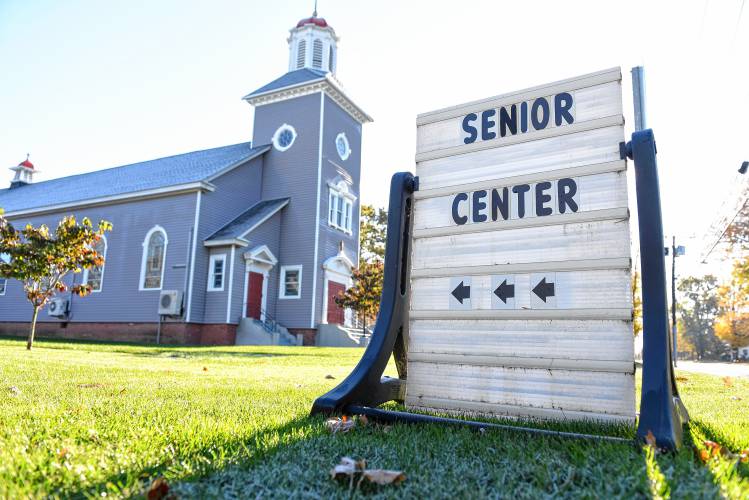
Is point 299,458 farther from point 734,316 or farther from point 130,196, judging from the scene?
point 734,316

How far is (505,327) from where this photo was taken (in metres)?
2.97

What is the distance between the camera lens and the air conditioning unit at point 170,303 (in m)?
19.2

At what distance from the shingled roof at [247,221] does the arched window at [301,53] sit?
736 centimetres

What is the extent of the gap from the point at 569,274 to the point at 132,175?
25974mm

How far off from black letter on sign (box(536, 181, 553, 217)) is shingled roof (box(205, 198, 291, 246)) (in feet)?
56.9

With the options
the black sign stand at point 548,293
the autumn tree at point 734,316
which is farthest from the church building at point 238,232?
the autumn tree at point 734,316

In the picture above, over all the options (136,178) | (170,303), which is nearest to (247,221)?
(170,303)

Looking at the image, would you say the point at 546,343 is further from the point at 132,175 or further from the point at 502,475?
the point at 132,175

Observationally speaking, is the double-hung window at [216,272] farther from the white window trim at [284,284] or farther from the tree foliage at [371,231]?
the tree foliage at [371,231]

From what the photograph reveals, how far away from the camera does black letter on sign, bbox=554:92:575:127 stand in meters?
3.08

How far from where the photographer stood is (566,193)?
2.96m

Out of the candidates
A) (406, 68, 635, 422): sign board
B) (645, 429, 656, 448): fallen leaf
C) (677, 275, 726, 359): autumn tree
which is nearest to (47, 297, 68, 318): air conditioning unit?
(406, 68, 635, 422): sign board

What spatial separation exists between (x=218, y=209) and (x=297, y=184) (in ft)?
11.5

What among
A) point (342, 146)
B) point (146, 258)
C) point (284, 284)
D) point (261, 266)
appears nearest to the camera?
point (261, 266)
